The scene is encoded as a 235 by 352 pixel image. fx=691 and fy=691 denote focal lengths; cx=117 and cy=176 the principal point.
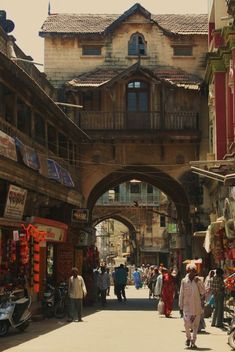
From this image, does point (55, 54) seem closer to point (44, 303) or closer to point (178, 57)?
point (178, 57)

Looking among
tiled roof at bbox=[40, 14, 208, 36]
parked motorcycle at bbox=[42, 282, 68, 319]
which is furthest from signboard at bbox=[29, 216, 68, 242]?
tiled roof at bbox=[40, 14, 208, 36]

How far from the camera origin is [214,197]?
2670 cm

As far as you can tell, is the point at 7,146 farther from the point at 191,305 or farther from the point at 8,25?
the point at 8,25

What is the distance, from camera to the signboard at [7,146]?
15570mm

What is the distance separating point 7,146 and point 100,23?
53.6 ft

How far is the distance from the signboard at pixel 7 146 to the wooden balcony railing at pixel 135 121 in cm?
1176

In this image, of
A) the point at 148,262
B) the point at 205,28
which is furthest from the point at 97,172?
the point at 148,262

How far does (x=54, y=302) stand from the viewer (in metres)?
20.7

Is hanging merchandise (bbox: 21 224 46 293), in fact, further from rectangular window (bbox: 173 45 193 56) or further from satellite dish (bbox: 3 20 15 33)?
rectangular window (bbox: 173 45 193 56)

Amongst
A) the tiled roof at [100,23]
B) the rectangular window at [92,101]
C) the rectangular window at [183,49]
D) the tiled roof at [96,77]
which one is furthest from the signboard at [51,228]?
the rectangular window at [183,49]

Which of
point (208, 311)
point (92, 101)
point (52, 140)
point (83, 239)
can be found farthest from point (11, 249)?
point (92, 101)

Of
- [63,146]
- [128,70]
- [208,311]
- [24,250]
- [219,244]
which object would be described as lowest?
[208,311]

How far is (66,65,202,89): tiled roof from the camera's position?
93.0ft

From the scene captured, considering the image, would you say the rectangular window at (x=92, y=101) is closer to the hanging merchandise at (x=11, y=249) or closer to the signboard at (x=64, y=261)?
the signboard at (x=64, y=261)
